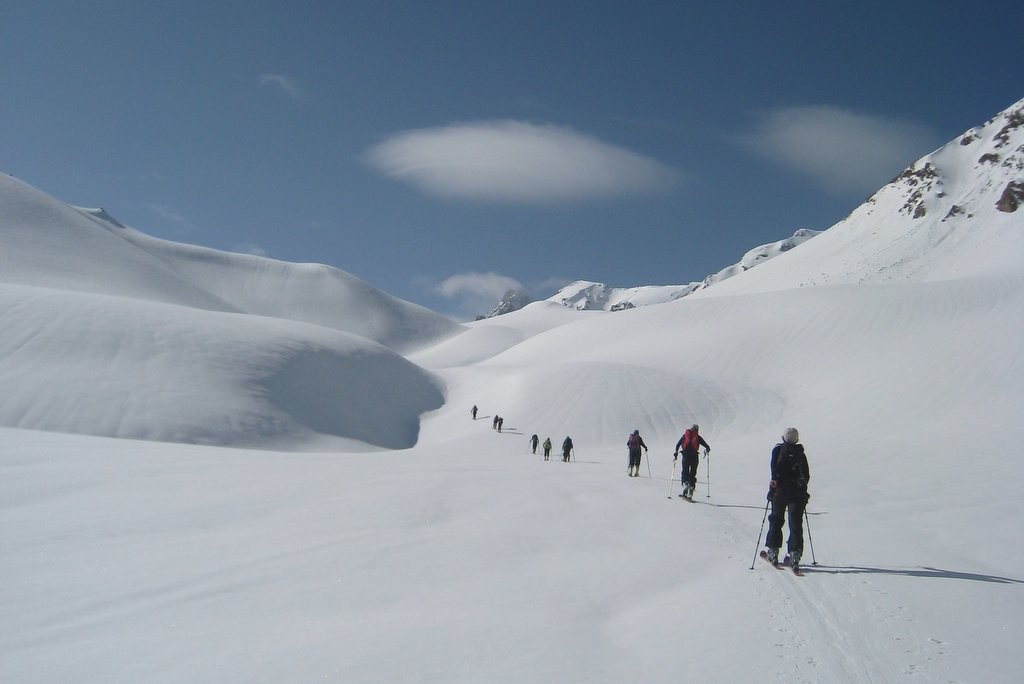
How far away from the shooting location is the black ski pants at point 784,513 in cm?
709

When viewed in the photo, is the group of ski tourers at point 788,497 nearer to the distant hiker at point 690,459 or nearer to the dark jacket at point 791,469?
the dark jacket at point 791,469

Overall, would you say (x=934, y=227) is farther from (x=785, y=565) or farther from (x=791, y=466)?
(x=785, y=565)

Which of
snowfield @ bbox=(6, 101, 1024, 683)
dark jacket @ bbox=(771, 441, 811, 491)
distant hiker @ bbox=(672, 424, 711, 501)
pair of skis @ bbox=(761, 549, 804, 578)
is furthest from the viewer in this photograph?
distant hiker @ bbox=(672, 424, 711, 501)

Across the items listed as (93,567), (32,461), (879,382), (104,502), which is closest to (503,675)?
(93,567)

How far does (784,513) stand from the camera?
723 cm

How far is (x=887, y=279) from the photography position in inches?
2756

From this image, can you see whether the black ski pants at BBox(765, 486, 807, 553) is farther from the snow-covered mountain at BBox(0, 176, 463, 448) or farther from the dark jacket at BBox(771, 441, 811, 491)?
the snow-covered mountain at BBox(0, 176, 463, 448)

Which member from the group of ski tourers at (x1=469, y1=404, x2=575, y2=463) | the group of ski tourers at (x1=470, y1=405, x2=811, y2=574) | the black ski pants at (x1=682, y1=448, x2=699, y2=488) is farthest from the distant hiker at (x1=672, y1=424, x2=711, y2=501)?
the group of ski tourers at (x1=469, y1=404, x2=575, y2=463)

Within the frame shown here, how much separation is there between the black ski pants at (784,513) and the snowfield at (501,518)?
36cm

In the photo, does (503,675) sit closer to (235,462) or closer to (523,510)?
(523,510)

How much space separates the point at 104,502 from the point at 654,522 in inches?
334

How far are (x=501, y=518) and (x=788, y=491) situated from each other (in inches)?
154

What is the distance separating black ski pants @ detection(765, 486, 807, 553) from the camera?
709 centimetres

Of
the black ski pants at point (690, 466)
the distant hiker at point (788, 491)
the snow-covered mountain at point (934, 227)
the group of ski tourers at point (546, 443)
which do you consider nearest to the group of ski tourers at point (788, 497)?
the distant hiker at point (788, 491)
